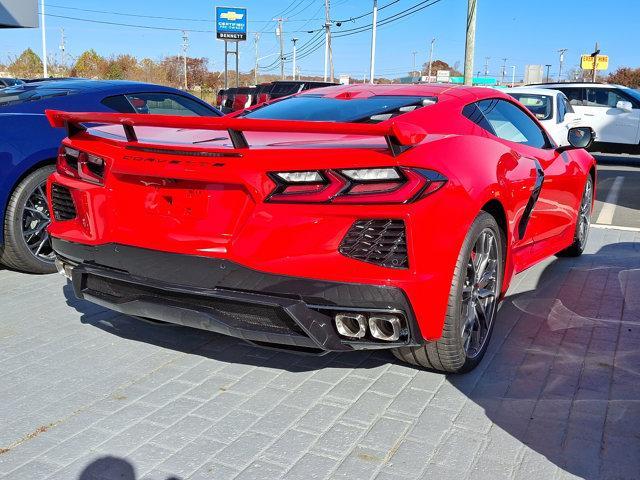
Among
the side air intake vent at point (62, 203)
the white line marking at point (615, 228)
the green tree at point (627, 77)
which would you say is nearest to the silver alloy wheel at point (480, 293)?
the side air intake vent at point (62, 203)

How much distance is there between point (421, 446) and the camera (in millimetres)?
2686

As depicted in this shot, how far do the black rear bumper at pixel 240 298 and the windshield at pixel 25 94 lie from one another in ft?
8.51

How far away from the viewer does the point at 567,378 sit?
3.38 m

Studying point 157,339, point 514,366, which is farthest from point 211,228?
point 514,366

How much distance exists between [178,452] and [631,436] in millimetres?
1873

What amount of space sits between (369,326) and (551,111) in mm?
8849

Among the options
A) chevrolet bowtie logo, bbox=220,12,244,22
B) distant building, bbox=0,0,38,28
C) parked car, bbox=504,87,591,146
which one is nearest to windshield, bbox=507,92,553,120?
parked car, bbox=504,87,591,146

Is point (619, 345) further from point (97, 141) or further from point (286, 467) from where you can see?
point (97, 141)

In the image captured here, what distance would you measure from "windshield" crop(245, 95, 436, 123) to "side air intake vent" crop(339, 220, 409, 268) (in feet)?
3.66

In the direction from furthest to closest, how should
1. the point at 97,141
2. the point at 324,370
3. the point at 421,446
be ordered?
1. the point at 324,370
2. the point at 97,141
3. the point at 421,446

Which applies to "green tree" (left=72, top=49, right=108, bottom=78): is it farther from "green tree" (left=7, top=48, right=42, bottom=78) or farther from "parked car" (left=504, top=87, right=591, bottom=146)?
"parked car" (left=504, top=87, right=591, bottom=146)

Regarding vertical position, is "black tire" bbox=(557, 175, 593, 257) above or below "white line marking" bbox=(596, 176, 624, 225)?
above

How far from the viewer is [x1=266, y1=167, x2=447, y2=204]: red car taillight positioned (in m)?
2.62

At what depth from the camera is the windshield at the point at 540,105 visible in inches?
413
